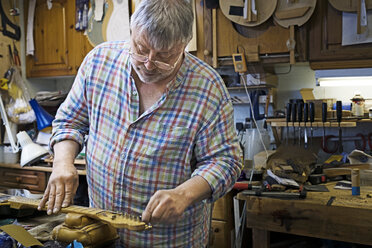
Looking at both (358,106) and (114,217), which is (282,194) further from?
(114,217)

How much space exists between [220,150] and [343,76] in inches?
54.3

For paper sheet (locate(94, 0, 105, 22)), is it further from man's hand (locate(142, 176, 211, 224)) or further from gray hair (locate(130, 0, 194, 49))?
man's hand (locate(142, 176, 211, 224))

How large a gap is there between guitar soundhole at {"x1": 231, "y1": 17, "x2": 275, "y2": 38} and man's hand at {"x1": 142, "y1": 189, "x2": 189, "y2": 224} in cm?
167

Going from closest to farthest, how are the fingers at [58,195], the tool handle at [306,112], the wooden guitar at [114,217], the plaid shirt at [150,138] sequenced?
the wooden guitar at [114,217]
the fingers at [58,195]
the plaid shirt at [150,138]
the tool handle at [306,112]

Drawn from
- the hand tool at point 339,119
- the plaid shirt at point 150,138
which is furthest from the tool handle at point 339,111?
the plaid shirt at point 150,138

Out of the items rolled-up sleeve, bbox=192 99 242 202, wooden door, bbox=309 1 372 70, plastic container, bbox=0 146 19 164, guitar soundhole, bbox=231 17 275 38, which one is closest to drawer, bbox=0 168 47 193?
plastic container, bbox=0 146 19 164

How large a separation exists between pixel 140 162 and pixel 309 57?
5.07ft

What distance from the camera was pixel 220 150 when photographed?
1088 mm

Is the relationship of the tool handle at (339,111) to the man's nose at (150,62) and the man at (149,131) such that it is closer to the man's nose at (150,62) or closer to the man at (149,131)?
the man at (149,131)

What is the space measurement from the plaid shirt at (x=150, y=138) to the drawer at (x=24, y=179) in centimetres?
175

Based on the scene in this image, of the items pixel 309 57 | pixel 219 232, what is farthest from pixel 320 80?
pixel 219 232

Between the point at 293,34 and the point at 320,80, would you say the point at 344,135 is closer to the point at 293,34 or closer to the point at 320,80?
the point at 320,80

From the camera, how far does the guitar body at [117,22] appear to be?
107 inches

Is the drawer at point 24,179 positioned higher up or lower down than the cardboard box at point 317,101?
lower down
